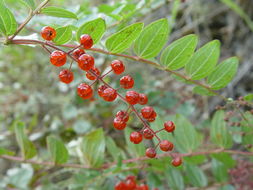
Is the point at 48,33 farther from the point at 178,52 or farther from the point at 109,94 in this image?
the point at 178,52

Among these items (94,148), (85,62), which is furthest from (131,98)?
(94,148)

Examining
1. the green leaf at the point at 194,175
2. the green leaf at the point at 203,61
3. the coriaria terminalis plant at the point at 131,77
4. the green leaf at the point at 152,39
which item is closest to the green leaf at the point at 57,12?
the coriaria terminalis plant at the point at 131,77

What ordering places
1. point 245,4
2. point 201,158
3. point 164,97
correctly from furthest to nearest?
point 245,4, point 164,97, point 201,158

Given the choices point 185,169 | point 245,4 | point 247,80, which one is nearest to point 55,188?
point 185,169

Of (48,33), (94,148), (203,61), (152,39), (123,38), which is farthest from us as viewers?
(94,148)

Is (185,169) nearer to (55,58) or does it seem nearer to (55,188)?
(55,188)

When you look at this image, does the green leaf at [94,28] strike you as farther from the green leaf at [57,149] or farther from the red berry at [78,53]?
the green leaf at [57,149]
